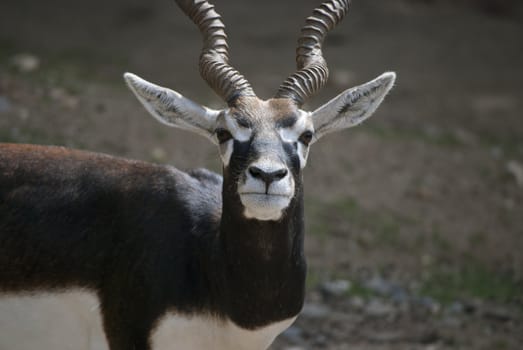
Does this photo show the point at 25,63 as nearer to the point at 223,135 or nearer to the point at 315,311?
the point at 315,311

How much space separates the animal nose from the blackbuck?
0.11 m

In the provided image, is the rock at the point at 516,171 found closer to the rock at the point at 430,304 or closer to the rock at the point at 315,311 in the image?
the rock at the point at 430,304

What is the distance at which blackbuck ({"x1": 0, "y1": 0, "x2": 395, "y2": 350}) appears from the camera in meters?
5.91

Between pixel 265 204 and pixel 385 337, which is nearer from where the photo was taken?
pixel 265 204

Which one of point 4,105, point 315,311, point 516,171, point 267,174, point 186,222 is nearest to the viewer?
point 267,174

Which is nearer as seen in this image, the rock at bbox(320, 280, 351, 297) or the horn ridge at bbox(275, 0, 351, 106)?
the horn ridge at bbox(275, 0, 351, 106)

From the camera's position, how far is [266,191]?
543 cm

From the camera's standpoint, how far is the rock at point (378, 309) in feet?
31.8

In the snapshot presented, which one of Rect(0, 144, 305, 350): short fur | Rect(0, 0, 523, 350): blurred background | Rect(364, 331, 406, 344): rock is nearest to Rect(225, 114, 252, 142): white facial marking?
Rect(0, 144, 305, 350): short fur

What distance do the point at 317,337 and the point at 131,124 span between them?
16.1 ft

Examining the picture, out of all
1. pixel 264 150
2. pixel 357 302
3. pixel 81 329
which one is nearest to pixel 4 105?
pixel 357 302

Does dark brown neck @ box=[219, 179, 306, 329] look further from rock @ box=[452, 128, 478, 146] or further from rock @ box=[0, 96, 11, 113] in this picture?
rock @ box=[452, 128, 478, 146]

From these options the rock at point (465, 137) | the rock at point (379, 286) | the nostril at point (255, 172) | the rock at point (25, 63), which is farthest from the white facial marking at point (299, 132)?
the rock at point (465, 137)

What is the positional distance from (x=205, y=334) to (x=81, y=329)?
0.93 metres
